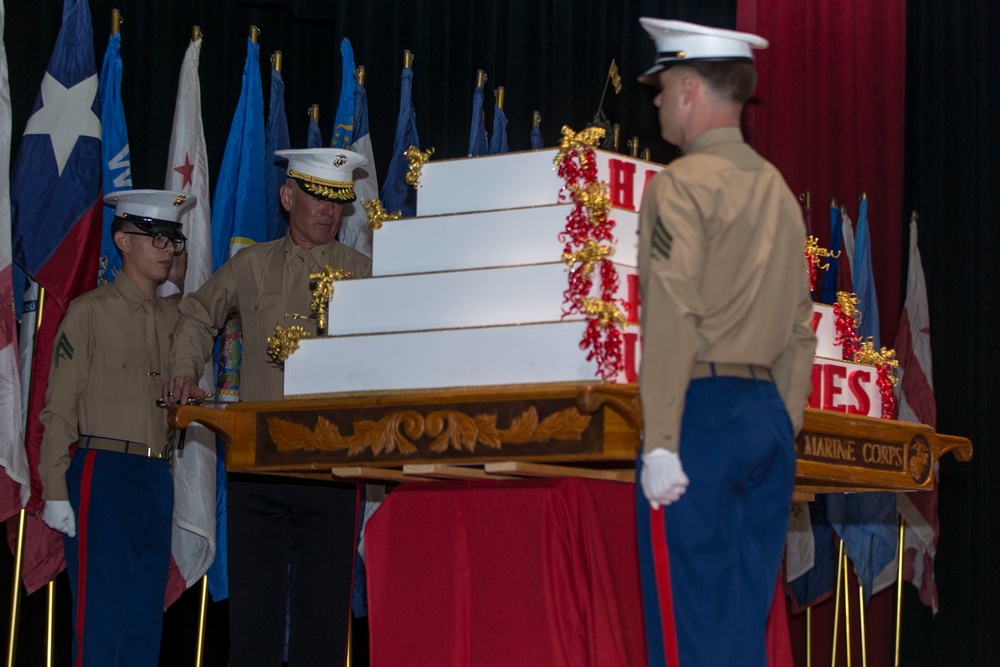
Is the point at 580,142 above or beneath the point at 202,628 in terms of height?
above

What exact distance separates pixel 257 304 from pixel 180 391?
41 centimetres

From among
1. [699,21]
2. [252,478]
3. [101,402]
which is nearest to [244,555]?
[252,478]

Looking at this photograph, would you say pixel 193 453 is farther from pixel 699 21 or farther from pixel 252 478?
pixel 699 21

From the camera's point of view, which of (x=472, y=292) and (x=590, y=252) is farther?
(x=472, y=292)

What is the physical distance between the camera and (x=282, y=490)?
12.8 ft

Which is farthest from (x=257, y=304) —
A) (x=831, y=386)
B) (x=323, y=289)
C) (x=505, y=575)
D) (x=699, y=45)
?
(x=699, y=45)

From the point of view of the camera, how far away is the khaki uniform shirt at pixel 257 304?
157 inches

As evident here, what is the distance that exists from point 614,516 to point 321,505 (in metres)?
0.95

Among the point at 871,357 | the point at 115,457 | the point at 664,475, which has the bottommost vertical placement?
the point at 115,457

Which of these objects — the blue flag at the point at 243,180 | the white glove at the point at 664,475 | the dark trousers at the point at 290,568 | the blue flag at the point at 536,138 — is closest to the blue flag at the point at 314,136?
the blue flag at the point at 243,180

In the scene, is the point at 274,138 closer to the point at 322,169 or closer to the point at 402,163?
the point at 402,163

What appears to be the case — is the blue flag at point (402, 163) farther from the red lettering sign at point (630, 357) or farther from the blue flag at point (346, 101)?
the red lettering sign at point (630, 357)

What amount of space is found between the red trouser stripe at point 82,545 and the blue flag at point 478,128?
2.11 meters

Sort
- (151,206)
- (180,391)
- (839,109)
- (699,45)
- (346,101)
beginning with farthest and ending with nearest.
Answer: (839,109), (346,101), (151,206), (180,391), (699,45)
